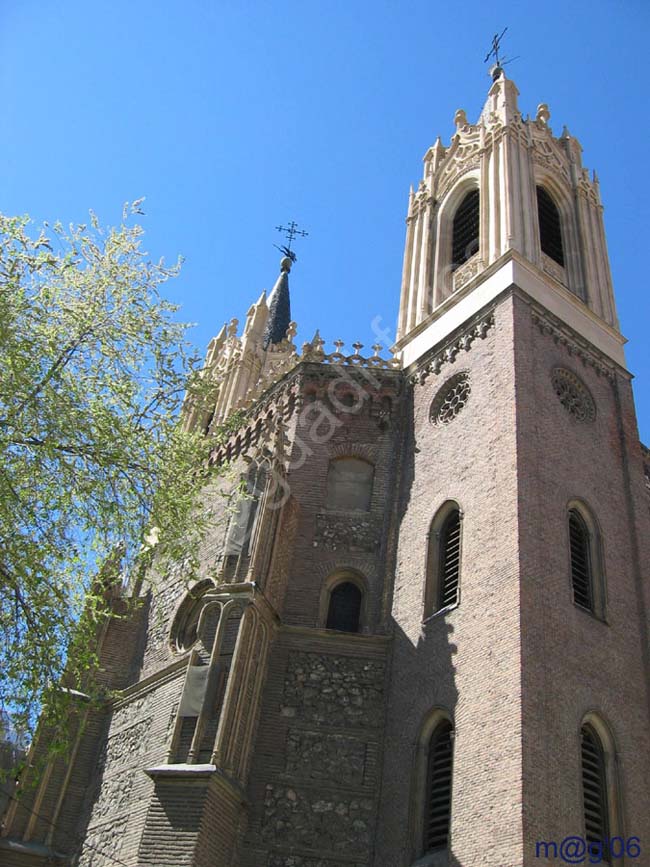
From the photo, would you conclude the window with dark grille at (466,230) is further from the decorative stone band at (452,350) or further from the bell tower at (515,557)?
the decorative stone band at (452,350)

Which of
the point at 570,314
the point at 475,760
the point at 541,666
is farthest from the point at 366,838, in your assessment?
the point at 570,314

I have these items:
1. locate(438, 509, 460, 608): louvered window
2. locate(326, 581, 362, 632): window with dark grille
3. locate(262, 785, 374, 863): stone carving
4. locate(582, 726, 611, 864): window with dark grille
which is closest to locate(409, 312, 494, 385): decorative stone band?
locate(438, 509, 460, 608): louvered window

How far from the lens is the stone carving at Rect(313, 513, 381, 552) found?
16.7 m

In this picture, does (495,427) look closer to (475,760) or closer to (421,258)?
(475,760)

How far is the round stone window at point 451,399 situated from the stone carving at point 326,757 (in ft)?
21.3

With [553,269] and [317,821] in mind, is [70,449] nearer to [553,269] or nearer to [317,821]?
[317,821]

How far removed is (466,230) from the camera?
22203mm

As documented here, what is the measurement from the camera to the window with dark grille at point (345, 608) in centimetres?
1596

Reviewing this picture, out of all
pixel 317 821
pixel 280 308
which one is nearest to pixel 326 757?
pixel 317 821

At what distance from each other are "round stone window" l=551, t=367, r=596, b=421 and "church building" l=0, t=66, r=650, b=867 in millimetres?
61

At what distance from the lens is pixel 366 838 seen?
13.0m

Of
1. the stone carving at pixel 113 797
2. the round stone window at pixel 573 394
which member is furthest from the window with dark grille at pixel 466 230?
the stone carving at pixel 113 797

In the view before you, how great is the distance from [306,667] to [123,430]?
6.03 meters

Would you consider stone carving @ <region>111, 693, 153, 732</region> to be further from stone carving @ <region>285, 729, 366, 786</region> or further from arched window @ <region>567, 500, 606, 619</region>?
arched window @ <region>567, 500, 606, 619</region>
